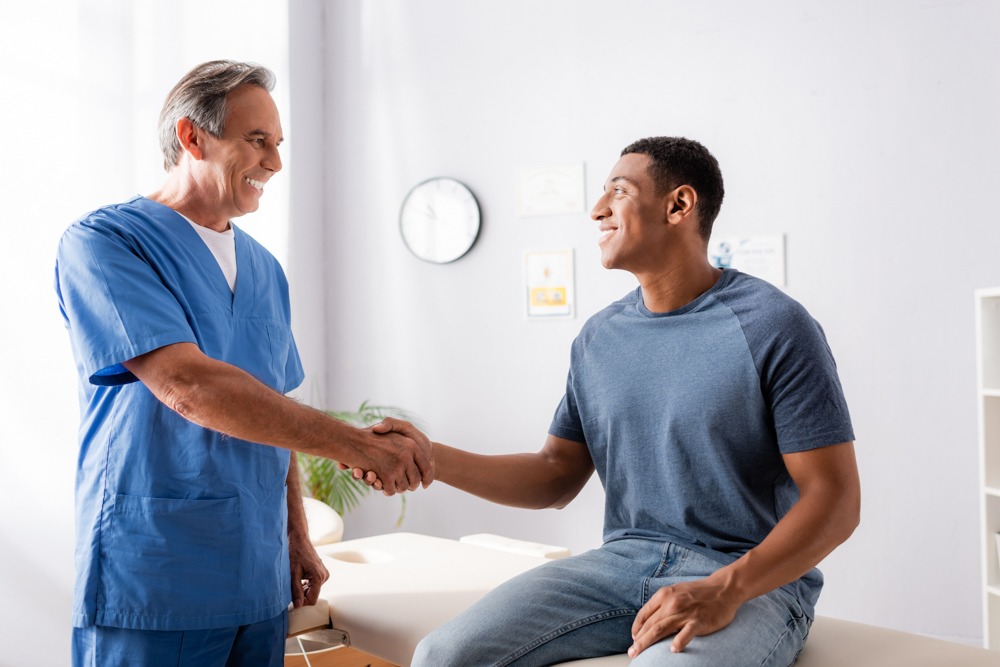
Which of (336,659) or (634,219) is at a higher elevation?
(634,219)

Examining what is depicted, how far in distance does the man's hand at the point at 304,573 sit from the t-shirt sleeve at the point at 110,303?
56 cm

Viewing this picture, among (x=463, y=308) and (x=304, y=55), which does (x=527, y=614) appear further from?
(x=304, y=55)

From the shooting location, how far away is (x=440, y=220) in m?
3.86

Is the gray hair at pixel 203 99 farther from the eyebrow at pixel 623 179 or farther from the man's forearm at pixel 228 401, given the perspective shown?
the eyebrow at pixel 623 179

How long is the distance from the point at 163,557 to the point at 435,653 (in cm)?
49

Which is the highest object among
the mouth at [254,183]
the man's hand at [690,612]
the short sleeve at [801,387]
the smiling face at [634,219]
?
the mouth at [254,183]

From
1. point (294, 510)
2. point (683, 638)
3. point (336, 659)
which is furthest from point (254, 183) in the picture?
point (336, 659)

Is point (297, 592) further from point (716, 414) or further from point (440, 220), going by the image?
point (440, 220)

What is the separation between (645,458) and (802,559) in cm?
33

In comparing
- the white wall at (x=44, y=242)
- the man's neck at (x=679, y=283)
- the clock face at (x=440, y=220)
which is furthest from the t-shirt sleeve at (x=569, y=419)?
the clock face at (x=440, y=220)

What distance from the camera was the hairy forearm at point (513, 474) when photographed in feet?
5.82

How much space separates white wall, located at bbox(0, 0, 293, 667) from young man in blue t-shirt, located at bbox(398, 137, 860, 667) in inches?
67.1

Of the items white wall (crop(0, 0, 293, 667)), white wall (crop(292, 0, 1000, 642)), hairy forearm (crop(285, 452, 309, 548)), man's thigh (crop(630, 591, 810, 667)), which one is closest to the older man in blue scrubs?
hairy forearm (crop(285, 452, 309, 548))

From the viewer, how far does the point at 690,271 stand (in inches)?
64.2
